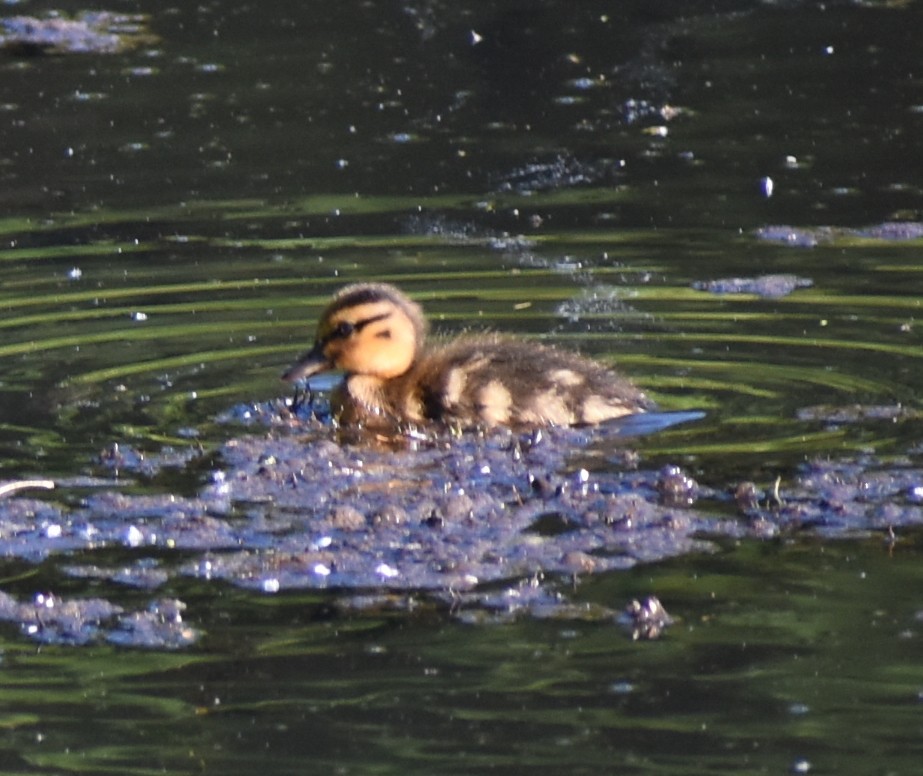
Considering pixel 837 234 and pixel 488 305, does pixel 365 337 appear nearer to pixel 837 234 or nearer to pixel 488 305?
pixel 488 305

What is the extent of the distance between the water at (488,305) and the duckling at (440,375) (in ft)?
0.94

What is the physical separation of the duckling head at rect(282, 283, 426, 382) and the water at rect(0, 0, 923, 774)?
26 centimetres

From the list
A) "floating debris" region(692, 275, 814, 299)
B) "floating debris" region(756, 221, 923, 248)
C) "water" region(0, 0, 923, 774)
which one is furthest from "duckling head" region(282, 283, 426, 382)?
"floating debris" region(756, 221, 923, 248)

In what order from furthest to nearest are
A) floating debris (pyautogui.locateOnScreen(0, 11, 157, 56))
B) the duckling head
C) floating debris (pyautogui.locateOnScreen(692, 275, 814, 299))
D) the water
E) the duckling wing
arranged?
1. floating debris (pyautogui.locateOnScreen(0, 11, 157, 56))
2. floating debris (pyautogui.locateOnScreen(692, 275, 814, 299))
3. the duckling head
4. the duckling wing
5. the water

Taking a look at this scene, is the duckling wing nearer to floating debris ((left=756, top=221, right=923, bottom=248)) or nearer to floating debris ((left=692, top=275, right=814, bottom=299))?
floating debris ((left=692, top=275, right=814, bottom=299))

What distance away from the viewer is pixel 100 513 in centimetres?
584

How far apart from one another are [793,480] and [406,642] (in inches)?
64.3

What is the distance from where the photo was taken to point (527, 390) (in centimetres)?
694

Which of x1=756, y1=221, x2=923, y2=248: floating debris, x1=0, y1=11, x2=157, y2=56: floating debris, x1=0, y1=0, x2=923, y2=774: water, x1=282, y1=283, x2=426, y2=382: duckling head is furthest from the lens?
x1=0, y1=11, x2=157, y2=56: floating debris

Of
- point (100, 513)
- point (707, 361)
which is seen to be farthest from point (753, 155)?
point (100, 513)

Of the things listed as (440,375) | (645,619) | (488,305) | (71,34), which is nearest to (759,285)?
(488,305)

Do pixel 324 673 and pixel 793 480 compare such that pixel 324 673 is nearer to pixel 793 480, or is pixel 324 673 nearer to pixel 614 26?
pixel 793 480

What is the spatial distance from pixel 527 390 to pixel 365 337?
713 mm

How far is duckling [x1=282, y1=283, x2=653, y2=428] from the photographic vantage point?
693 centimetres
